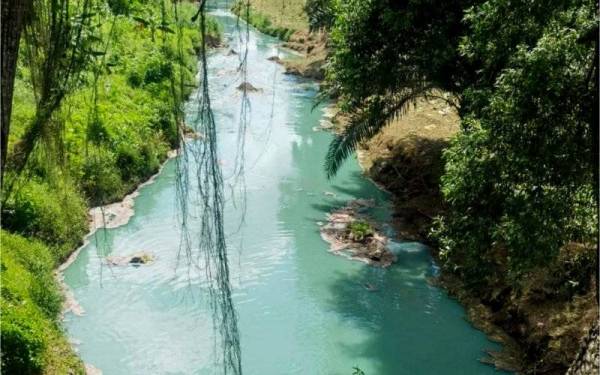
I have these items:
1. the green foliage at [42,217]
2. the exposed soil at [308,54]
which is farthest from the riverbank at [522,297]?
the exposed soil at [308,54]

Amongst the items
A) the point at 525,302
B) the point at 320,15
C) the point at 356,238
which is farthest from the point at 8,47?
the point at 320,15

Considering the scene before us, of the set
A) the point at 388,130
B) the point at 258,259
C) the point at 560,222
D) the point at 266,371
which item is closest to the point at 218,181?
the point at 560,222

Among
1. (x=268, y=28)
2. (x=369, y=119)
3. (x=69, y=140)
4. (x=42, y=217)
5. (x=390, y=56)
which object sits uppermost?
(x=268, y=28)

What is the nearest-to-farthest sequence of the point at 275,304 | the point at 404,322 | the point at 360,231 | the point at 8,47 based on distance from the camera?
the point at 8,47 → the point at 404,322 → the point at 275,304 → the point at 360,231

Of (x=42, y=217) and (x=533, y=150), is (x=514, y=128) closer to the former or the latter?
(x=533, y=150)

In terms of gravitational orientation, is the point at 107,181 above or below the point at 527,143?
below

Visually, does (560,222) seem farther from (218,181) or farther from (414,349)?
(218,181)

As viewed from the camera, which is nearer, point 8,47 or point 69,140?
point 8,47

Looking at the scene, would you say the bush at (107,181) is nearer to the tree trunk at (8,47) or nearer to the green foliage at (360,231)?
the green foliage at (360,231)
